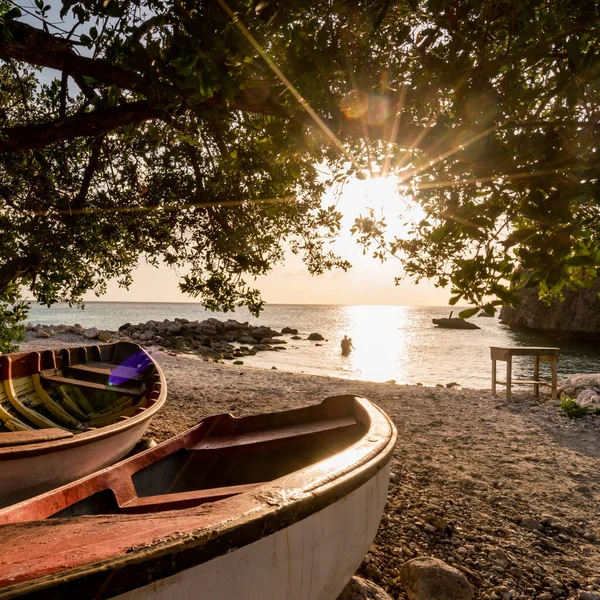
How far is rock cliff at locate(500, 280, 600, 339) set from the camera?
52.9 metres

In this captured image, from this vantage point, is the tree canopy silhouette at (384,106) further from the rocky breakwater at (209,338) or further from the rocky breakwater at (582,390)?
Answer: the rocky breakwater at (209,338)

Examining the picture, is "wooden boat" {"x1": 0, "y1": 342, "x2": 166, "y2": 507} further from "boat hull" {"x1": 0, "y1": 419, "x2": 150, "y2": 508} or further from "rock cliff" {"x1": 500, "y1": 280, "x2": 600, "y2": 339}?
"rock cliff" {"x1": 500, "y1": 280, "x2": 600, "y2": 339}

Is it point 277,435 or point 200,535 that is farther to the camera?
point 277,435

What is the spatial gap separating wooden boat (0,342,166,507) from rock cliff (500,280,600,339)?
46932 mm

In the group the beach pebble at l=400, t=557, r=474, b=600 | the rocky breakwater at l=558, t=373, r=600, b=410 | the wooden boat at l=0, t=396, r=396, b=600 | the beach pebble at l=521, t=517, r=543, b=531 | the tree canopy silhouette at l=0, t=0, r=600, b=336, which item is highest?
the tree canopy silhouette at l=0, t=0, r=600, b=336

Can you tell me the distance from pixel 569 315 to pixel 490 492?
207 feet

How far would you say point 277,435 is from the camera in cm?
469

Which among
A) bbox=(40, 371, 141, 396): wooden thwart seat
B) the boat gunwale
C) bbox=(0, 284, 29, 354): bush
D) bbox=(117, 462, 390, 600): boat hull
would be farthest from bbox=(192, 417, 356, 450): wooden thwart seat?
bbox=(0, 284, 29, 354): bush

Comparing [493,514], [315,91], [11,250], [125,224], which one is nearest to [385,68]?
[315,91]

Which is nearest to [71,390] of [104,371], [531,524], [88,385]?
[88,385]

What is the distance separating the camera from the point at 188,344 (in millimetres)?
33688

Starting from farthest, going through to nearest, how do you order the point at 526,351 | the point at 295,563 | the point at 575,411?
1. the point at 526,351
2. the point at 575,411
3. the point at 295,563

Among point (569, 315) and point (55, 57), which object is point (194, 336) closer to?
point (55, 57)

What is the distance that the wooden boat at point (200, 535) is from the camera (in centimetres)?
140
